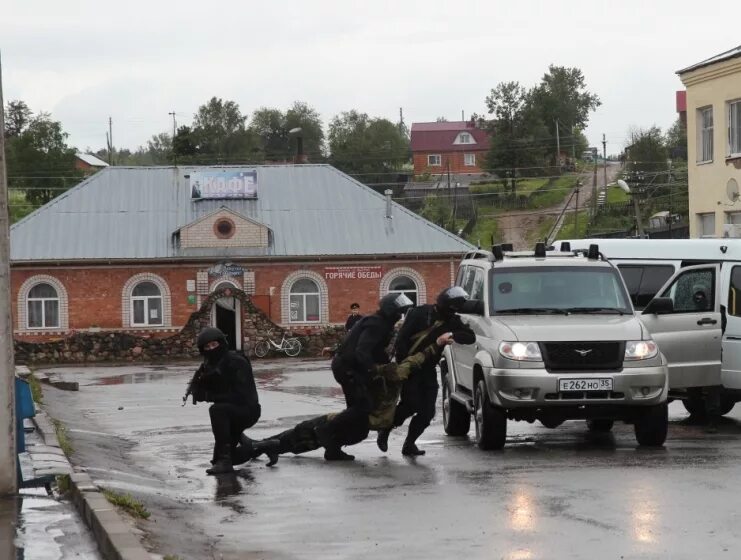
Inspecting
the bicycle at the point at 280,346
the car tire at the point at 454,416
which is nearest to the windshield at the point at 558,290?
the car tire at the point at 454,416

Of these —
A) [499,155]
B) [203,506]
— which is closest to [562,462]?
[203,506]

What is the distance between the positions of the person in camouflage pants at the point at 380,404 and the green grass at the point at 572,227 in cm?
6555

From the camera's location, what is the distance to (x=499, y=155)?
9894 cm

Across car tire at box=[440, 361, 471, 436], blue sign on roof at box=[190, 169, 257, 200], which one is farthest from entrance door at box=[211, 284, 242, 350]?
car tire at box=[440, 361, 471, 436]

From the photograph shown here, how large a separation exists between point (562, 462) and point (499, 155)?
87.3m

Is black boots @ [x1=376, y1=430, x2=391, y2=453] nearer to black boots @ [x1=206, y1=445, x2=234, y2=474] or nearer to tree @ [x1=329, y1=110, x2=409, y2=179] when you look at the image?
black boots @ [x1=206, y1=445, x2=234, y2=474]

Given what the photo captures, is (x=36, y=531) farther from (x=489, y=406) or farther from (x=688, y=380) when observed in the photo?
(x=688, y=380)

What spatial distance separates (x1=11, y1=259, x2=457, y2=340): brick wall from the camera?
170 feet

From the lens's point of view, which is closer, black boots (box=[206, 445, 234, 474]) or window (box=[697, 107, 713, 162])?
black boots (box=[206, 445, 234, 474])

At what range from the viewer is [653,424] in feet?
45.3

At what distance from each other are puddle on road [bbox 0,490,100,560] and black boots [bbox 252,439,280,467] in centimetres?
286

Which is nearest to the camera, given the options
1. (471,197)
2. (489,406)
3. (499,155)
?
(489,406)

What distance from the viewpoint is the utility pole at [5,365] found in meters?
10.4

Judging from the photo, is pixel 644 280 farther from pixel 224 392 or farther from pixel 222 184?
pixel 222 184
